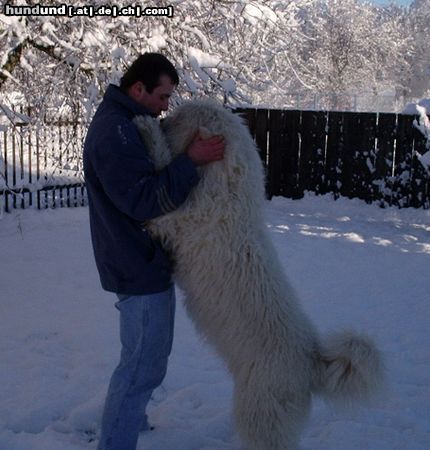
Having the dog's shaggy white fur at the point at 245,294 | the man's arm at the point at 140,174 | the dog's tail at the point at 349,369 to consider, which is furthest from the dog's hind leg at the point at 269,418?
the man's arm at the point at 140,174

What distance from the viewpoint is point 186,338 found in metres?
5.55

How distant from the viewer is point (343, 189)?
12.9m

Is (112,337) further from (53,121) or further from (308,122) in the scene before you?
(308,122)

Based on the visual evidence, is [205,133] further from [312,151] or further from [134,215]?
[312,151]

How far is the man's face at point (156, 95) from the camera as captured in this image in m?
2.94

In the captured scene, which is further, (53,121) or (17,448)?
(53,121)

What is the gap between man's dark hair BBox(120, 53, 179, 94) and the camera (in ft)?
9.53

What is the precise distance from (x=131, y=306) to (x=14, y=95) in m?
4.84

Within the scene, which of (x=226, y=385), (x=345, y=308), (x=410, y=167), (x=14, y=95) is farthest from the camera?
(x=410, y=167)

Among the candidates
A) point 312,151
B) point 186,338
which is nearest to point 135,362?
point 186,338

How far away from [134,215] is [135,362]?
2.38 ft

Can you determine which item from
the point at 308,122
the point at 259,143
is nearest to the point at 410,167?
the point at 308,122

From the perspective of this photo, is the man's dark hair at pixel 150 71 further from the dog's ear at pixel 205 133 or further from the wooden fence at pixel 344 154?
the wooden fence at pixel 344 154

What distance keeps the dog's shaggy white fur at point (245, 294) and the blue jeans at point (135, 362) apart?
19cm
